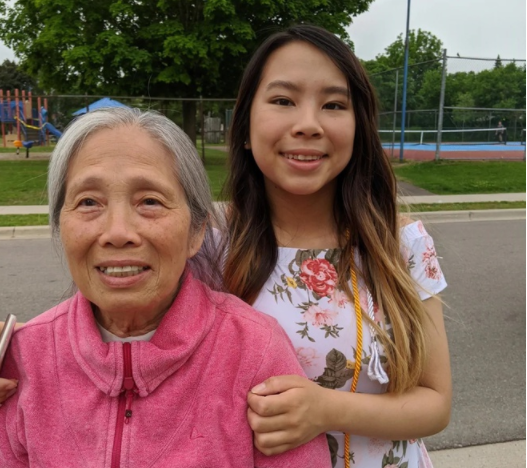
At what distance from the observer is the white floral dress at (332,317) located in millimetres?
1349

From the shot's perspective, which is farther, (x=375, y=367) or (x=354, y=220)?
(x=354, y=220)

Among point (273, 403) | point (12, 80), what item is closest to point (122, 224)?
point (273, 403)

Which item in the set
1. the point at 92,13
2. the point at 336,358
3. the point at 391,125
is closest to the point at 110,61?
the point at 92,13

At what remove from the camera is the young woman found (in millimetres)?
1331

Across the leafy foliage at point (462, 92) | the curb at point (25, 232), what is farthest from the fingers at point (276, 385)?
the leafy foliage at point (462, 92)

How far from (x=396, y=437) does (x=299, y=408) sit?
0.33 metres

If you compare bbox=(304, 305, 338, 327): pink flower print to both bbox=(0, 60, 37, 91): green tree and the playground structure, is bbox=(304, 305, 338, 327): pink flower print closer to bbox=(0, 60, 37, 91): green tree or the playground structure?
the playground structure

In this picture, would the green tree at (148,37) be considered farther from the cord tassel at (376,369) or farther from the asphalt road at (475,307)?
the cord tassel at (376,369)

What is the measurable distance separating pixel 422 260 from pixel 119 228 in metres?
0.83

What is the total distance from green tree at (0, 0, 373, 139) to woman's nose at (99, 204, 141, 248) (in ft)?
46.3

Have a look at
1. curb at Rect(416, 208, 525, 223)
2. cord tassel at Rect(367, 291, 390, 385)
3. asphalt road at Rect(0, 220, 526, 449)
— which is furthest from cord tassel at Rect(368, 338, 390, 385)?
curb at Rect(416, 208, 525, 223)

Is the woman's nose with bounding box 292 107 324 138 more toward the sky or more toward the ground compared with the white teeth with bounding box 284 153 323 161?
more toward the sky

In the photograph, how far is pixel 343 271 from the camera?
1424mm

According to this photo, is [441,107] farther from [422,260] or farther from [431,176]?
[422,260]
